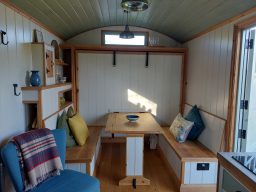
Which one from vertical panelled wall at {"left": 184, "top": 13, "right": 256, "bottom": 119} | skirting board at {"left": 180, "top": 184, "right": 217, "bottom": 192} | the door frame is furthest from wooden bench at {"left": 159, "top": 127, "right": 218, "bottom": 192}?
vertical panelled wall at {"left": 184, "top": 13, "right": 256, "bottom": 119}

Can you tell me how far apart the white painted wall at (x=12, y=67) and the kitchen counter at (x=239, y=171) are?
181 centimetres

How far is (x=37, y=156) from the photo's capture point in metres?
1.77

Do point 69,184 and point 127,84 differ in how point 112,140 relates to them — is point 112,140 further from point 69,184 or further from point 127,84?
point 69,184

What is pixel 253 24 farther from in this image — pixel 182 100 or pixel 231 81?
pixel 182 100

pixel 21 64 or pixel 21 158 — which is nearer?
pixel 21 158

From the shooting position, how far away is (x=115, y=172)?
2887mm

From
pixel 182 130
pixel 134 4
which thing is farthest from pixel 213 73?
pixel 134 4

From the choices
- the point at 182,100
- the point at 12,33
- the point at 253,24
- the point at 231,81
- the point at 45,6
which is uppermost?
the point at 45,6

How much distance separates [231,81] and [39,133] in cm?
220

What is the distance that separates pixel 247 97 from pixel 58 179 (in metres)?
2.21

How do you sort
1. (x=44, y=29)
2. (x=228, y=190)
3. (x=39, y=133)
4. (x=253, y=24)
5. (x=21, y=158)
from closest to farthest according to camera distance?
(x=228, y=190) → (x=21, y=158) → (x=39, y=133) → (x=253, y=24) → (x=44, y=29)

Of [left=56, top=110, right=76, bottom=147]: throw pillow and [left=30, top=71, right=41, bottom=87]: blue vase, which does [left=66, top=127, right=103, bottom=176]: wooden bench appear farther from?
[left=30, top=71, right=41, bottom=87]: blue vase

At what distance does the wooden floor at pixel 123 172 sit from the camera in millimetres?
2516

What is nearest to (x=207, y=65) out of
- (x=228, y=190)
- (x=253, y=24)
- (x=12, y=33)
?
(x=253, y=24)
